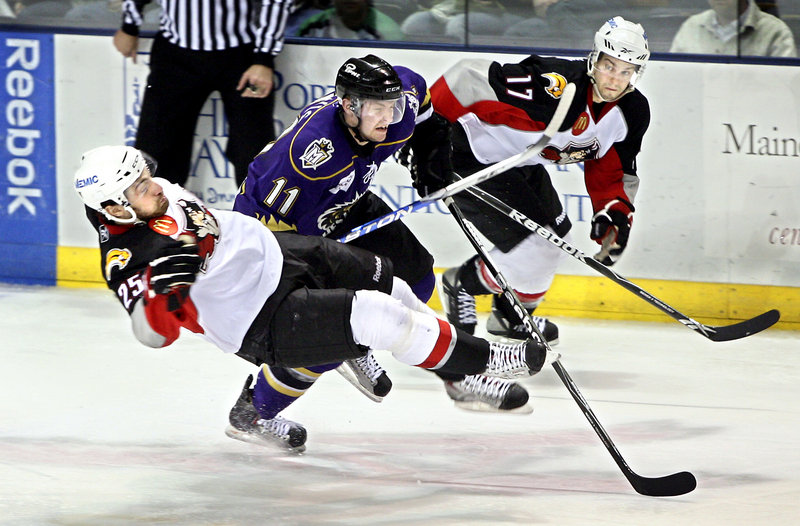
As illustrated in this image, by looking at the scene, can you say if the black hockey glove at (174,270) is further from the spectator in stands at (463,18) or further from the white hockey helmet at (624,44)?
the spectator in stands at (463,18)

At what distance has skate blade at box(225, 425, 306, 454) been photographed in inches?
130

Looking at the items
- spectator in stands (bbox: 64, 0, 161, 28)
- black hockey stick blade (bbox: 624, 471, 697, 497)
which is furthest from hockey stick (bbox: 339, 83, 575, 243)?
spectator in stands (bbox: 64, 0, 161, 28)

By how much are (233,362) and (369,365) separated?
0.94 metres

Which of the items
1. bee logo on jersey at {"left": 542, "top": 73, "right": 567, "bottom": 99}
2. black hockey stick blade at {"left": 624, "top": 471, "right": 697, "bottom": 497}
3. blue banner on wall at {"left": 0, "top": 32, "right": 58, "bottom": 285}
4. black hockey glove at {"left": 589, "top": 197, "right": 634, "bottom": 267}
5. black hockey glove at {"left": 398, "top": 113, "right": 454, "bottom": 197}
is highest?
bee logo on jersey at {"left": 542, "top": 73, "right": 567, "bottom": 99}

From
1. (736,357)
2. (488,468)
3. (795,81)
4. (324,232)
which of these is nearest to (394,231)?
(324,232)

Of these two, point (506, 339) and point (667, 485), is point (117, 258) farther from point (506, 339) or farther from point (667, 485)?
point (506, 339)

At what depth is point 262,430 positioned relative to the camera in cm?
331

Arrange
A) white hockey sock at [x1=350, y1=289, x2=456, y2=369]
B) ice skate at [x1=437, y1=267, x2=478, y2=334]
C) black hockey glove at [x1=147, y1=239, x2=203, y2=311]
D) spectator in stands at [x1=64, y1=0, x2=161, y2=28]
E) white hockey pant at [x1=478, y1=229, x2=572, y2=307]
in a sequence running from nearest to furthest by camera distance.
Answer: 1. black hockey glove at [x1=147, y1=239, x2=203, y2=311]
2. white hockey sock at [x1=350, y1=289, x2=456, y2=369]
3. white hockey pant at [x1=478, y1=229, x2=572, y2=307]
4. ice skate at [x1=437, y1=267, x2=478, y2=334]
5. spectator in stands at [x1=64, y1=0, x2=161, y2=28]

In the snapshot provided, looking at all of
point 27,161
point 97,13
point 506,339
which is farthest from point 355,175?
point 27,161

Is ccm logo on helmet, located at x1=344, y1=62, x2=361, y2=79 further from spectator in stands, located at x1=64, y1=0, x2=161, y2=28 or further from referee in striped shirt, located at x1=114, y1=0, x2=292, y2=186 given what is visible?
spectator in stands, located at x1=64, y1=0, x2=161, y2=28

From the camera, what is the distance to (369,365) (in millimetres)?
3295

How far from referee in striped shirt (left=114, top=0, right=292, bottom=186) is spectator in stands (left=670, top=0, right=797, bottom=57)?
60.4 inches

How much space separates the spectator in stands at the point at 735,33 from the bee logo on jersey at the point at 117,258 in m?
2.56

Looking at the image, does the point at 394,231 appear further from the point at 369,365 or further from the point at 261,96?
the point at 261,96
